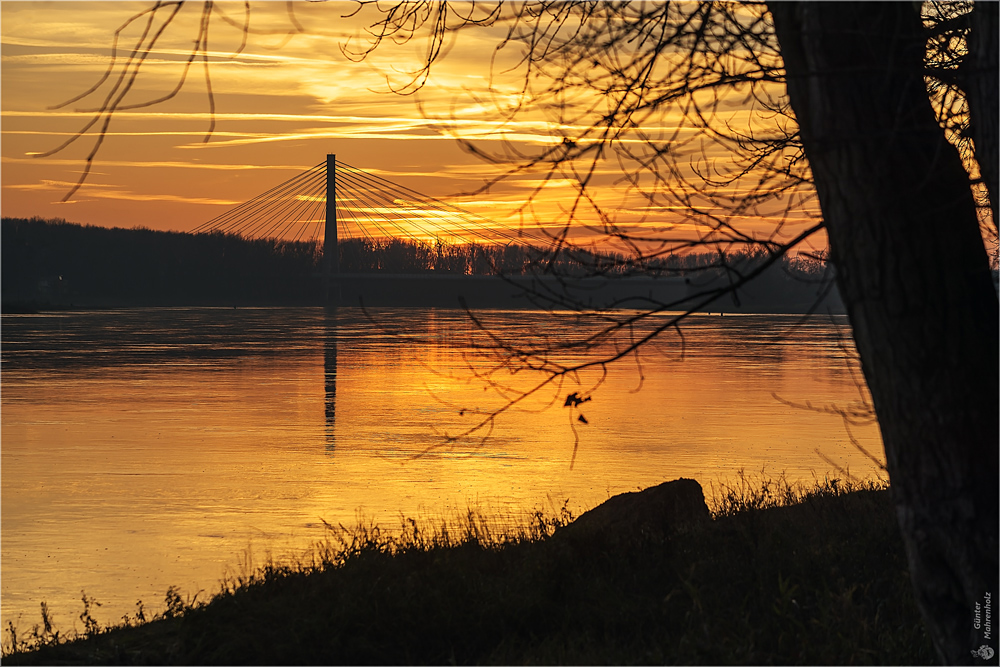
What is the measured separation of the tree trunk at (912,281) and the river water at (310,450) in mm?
561

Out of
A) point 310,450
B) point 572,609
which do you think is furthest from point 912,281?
point 310,450

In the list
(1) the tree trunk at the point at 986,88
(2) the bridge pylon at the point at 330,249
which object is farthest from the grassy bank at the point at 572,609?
(2) the bridge pylon at the point at 330,249

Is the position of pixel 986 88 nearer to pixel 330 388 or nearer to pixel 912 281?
pixel 912 281

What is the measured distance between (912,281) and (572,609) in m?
3.73

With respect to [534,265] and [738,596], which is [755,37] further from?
[738,596]

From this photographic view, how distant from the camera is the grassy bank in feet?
19.5

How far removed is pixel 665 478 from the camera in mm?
14609

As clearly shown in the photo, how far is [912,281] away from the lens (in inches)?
166

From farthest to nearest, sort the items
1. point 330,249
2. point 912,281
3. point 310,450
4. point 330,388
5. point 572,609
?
point 330,249, point 330,388, point 310,450, point 572,609, point 912,281

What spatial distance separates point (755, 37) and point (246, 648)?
4979mm

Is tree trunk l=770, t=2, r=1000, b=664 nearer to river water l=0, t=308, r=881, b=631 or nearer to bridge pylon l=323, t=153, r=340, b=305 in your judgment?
river water l=0, t=308, r=881, b=631

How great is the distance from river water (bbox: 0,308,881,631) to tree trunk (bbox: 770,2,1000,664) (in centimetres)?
56

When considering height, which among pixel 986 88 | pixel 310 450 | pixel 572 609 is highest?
pixel 986 88

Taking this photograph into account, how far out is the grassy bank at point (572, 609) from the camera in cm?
596
